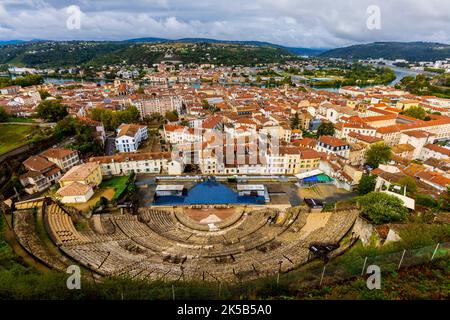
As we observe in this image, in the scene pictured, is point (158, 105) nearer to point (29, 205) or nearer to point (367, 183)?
point (29, 205)

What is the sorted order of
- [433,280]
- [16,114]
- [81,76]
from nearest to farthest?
[433,280], [16,114], [81,76]

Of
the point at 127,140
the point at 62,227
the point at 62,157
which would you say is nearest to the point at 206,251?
the point at 62,227

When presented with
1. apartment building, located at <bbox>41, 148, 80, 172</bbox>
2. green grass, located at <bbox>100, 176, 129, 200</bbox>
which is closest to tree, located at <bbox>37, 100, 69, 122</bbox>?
apartment building, located at <bbox>41, 148, 80, 172</bbox>

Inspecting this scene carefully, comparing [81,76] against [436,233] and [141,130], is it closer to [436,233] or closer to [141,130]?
[141,130]

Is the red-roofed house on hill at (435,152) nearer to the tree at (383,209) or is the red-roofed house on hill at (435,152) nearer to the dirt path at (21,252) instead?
the tree at (383,209)
